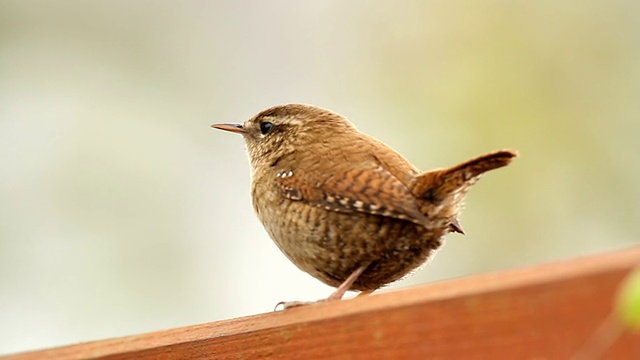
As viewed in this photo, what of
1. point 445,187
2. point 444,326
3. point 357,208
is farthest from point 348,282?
point 444,326

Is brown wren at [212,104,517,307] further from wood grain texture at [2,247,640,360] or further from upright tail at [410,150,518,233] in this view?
wood grain texture at [2,247,640,360]

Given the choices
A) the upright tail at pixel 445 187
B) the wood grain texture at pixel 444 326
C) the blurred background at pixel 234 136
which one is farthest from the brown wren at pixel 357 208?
the blurred background at pixel 234 136

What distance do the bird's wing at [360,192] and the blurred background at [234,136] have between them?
5.43ft

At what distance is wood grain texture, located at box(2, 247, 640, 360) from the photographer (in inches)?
56.1

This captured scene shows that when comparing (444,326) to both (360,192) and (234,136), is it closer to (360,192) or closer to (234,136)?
(360,192)

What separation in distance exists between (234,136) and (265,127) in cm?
229

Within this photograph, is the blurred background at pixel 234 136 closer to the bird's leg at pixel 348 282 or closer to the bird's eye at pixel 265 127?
the bird's eye at pixel 265 127

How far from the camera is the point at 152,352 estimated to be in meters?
2.05

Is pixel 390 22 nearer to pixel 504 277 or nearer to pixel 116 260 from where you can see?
pixel 116 260

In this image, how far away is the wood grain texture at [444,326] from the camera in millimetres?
1424

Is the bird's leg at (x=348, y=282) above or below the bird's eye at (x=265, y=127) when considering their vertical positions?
below

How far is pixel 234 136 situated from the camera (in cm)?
559

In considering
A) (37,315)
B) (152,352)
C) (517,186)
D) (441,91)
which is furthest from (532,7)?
(152,352)

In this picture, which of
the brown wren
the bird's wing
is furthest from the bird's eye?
the bird's wing
